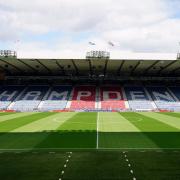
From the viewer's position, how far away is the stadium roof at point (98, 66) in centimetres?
6475

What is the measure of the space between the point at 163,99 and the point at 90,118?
34987 millimetres

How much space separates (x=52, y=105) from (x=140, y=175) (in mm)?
59966

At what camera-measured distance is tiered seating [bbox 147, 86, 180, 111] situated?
239 feet

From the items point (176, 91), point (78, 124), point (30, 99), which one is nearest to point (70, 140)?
point (78, 124)

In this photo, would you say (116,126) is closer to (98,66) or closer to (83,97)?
(98,66)

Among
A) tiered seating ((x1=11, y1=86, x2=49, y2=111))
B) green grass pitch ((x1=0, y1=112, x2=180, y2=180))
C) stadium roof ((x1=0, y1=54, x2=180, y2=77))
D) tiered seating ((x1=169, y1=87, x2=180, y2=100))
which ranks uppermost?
stadium roof ((x1=0, y1=54, x2=180, y2=77))

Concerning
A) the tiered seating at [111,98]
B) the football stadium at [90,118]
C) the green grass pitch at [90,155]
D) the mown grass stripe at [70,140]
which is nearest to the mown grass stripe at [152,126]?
the football stadium at [90,118]

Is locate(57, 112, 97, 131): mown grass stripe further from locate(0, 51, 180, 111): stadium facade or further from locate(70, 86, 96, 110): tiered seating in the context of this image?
locate(70, 86, 96, 110): tiered seating

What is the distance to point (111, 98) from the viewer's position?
7850 centimetres

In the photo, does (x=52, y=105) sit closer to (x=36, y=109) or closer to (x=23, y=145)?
(x=36, y=109)

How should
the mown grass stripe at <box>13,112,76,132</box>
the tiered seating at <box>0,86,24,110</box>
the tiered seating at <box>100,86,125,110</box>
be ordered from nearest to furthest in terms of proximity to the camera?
the mown grass stripe at <box>13,112,76,132</box> → the tiered seating at <box>100,86,125,110</box> → the tiered seating at <box>0,86,24,110</box>

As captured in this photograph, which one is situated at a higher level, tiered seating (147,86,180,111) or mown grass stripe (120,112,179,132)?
tiered seating (147,86,180,111)

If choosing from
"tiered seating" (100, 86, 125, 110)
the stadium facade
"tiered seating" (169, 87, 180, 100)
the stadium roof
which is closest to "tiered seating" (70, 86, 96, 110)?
the stadium facade

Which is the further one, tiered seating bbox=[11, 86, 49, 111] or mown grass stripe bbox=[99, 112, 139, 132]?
tiered seating bbox=[11, 86, 49, 111]
